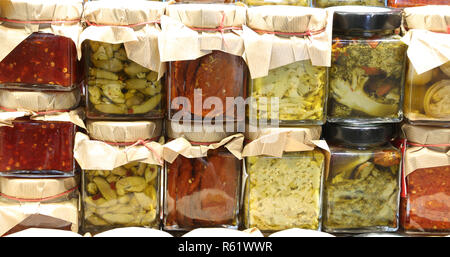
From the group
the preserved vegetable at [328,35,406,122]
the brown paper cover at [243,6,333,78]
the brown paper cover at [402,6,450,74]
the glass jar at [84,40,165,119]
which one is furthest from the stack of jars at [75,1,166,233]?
the brown paper cover at [402,6,450,74]

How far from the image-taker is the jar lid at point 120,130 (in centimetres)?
144

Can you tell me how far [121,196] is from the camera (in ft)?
4.87

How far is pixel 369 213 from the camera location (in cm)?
154

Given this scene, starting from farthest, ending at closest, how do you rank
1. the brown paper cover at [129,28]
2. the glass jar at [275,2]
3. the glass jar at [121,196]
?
the glass jar at [275,2] < the glass jar at [121,196] < the brown paper cover at [129,28]

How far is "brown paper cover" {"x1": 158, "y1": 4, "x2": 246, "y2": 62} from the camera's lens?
4.53 feet

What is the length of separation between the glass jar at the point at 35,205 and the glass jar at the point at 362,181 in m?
0.73

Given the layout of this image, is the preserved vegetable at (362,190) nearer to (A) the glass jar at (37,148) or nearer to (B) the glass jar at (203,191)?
(B) the glass jar at (203,191)

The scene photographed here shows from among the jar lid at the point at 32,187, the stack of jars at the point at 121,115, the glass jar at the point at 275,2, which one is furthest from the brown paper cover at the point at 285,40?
the jar lid at the point at 32,187

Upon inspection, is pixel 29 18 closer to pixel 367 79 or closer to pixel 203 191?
pixel 203 191

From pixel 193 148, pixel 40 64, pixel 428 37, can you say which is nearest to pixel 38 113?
pixel 40 64

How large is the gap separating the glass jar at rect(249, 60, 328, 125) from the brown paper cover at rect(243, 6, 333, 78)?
0.04m

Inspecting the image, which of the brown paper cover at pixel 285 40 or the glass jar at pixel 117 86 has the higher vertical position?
the brown paper cover at pixel 285 40

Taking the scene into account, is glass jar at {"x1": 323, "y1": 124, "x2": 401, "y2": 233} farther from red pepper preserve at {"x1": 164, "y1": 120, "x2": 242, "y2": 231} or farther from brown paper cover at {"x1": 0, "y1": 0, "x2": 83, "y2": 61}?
brown paper cover at {"x1": 0, "y1": 0, "x2": 83, "y2": 61}

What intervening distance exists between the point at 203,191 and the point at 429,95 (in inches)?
26.9
